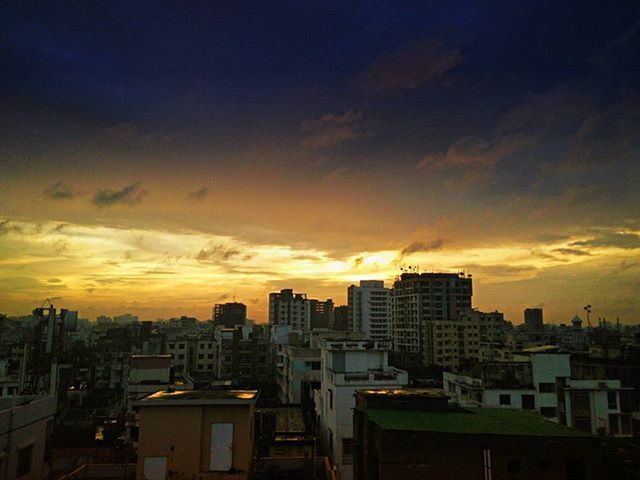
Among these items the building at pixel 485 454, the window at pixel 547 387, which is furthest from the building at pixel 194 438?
the window at pixel 547 387

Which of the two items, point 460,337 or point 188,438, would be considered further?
point 460,337

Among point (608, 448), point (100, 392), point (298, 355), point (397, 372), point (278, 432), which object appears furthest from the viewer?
point (100, 392)

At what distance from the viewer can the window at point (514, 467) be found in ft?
50.5

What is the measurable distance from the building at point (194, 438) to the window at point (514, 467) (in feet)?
29.6

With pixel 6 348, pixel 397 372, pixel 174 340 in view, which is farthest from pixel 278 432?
pixel 6 348

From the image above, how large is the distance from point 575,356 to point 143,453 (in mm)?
48413

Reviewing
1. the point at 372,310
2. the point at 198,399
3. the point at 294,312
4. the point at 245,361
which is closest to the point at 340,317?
the point at 294,312

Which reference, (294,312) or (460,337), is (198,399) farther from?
(294,312)

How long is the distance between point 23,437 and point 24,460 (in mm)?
823

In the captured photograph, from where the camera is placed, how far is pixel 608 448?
879 inches

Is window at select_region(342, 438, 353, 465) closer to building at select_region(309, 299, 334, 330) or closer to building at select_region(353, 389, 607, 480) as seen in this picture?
building at select_region(353, 389, 607, 480)

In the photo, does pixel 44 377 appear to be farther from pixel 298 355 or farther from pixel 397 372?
pixel 397 372

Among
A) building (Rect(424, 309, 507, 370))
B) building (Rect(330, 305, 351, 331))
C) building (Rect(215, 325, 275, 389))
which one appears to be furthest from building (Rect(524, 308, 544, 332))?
building (Rect(215, 325, 275, 389))

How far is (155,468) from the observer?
17.4 meters
